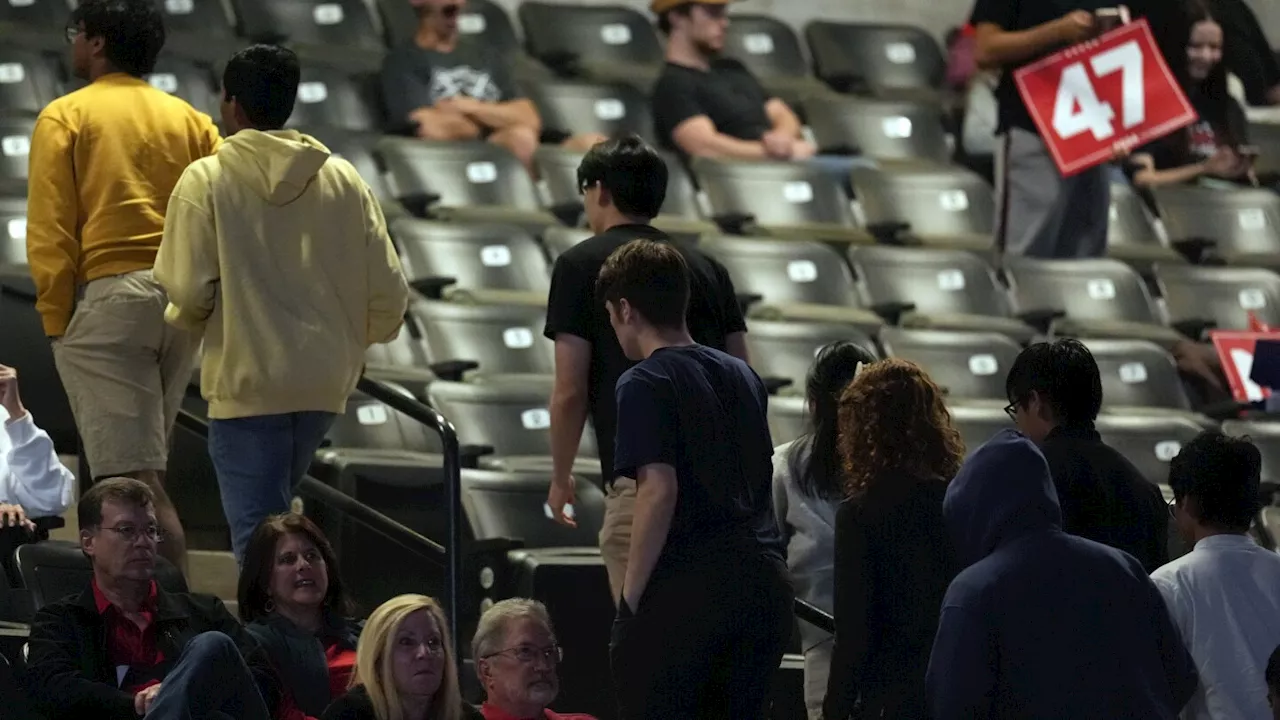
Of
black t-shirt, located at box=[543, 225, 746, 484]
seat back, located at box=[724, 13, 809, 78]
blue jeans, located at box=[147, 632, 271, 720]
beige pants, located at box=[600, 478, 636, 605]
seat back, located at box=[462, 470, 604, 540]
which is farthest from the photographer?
seat back, located at box=[724, 13, 809, 78]

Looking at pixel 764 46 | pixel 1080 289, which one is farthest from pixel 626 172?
pixel 764 46

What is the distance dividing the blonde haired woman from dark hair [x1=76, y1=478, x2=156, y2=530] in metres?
0.69

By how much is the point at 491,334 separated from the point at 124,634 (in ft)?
10.1

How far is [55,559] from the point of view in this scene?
214 inches

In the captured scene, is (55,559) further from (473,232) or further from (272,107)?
(473,232)

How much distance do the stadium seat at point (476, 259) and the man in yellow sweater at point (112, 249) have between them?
8.74 feet

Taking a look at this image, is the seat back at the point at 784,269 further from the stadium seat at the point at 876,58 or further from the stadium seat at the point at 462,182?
the stadium seat at the point at 876,58

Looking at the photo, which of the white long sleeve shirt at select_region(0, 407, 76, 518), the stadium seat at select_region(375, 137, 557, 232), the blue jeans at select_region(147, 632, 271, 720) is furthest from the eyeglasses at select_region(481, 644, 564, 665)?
the stadium seat at select_region(375, 137, 557, 232)

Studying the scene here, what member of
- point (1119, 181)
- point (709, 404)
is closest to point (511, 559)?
point (709, 404)

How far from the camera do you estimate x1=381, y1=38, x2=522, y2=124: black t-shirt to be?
9.55 m

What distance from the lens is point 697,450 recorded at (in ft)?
14.1

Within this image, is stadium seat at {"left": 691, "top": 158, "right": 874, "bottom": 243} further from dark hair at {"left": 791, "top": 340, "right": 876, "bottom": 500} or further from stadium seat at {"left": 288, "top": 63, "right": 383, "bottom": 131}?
dark hair at {"left": 791, "top": 340, "right": 876, "bottom": 500}

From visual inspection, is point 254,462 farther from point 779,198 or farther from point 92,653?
point 779,198

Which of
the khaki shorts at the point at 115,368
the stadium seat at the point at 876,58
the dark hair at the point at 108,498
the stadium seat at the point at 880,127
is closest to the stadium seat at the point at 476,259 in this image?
the stadium seat at the point at 880,127
